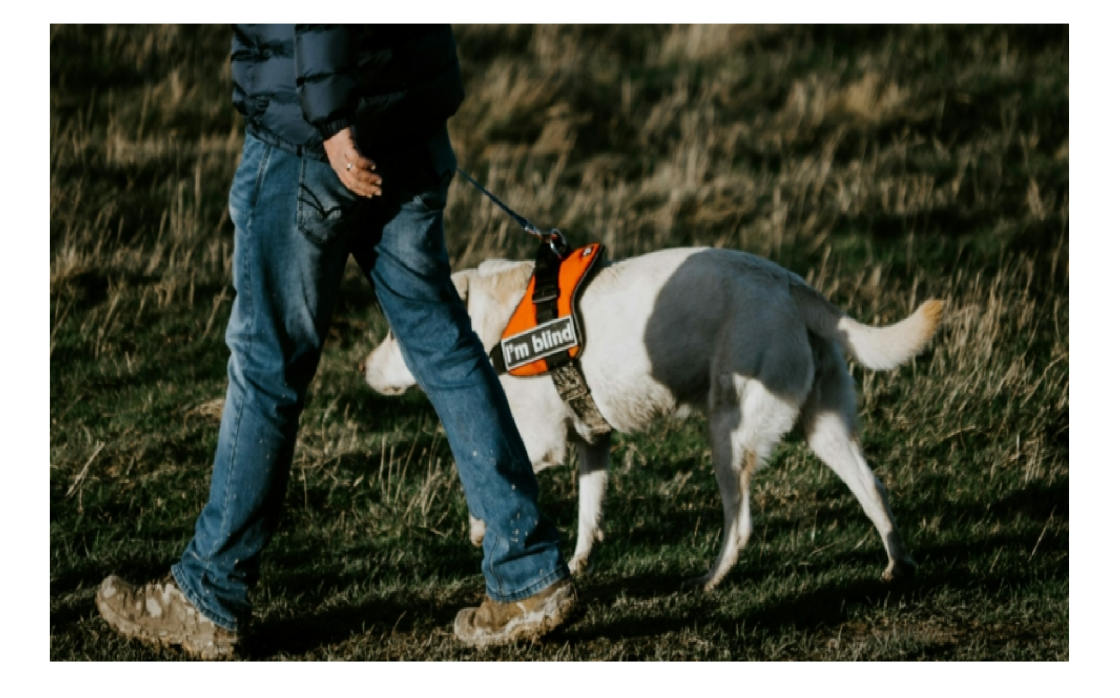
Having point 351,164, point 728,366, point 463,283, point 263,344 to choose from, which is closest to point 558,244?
point 463,283

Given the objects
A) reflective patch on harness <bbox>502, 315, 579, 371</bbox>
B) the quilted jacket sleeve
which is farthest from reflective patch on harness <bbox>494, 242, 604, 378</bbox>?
the quilted jacket sleeve

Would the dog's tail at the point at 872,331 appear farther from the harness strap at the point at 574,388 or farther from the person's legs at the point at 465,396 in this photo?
the person's legs at the point at 465,396

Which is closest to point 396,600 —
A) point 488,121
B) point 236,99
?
point 236,99

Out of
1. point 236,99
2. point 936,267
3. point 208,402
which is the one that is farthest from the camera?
point 936,267

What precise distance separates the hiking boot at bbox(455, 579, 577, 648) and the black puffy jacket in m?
1.28

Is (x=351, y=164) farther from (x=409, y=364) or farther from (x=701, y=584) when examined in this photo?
(x=701, y=584)

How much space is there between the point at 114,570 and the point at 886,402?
364 centimetres

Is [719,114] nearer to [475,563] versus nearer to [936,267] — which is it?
[936,267]

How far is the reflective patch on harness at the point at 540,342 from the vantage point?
416cm

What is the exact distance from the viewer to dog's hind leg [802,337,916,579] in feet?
13.4

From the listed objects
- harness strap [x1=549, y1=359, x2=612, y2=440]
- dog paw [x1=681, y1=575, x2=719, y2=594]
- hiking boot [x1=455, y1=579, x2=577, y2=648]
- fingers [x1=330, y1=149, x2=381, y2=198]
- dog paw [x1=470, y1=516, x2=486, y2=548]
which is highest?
fingers [x1=330, y1=149, x2=381, y2=198]

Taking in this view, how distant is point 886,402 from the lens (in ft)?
18.9

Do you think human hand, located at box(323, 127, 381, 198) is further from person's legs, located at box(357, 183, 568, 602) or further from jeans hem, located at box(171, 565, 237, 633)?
jeans hem, located at box(171, 565, 237, 633)

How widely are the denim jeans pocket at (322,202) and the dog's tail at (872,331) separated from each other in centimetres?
182
